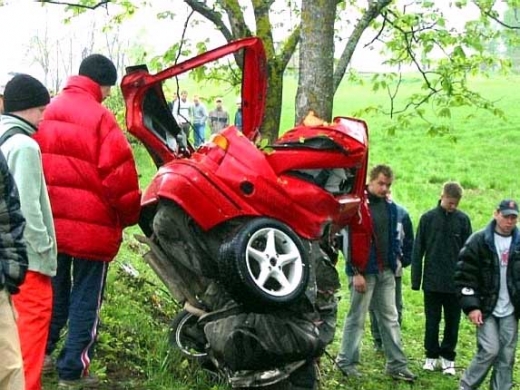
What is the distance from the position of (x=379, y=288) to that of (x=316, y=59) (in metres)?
2.44

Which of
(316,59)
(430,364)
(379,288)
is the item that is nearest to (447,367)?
(430,364)

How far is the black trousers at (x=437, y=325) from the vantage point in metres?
8.80

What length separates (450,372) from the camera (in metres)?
8.73

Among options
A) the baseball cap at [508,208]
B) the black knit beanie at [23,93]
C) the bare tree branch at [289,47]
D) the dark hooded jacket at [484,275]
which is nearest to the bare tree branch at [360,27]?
the bare tree branch at [289,47]

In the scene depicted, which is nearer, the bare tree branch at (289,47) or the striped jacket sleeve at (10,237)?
the striped jacket sleeve at (10,237)

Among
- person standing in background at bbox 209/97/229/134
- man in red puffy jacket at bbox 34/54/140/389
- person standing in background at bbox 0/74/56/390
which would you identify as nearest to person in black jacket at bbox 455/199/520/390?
man in red puffy jacket at bbox 34/54/140/389

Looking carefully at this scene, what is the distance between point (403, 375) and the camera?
26.9ft

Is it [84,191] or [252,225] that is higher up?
[84,191]

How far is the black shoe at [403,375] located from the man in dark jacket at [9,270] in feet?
16.1

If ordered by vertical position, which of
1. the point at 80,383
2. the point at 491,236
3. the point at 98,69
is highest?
the point at 98,69

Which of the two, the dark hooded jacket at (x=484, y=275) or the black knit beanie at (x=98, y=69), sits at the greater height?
the black knit beanie at (x=98, y=69)

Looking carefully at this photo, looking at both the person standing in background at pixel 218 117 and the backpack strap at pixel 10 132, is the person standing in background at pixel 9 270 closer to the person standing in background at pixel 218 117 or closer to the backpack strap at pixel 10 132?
the backpack strap at pixel 10 132

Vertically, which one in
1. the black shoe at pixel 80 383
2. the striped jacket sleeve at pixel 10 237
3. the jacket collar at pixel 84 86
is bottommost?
the black shoe at pixel 80 383

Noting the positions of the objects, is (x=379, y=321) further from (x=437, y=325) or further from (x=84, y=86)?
(x=84, y=86)
